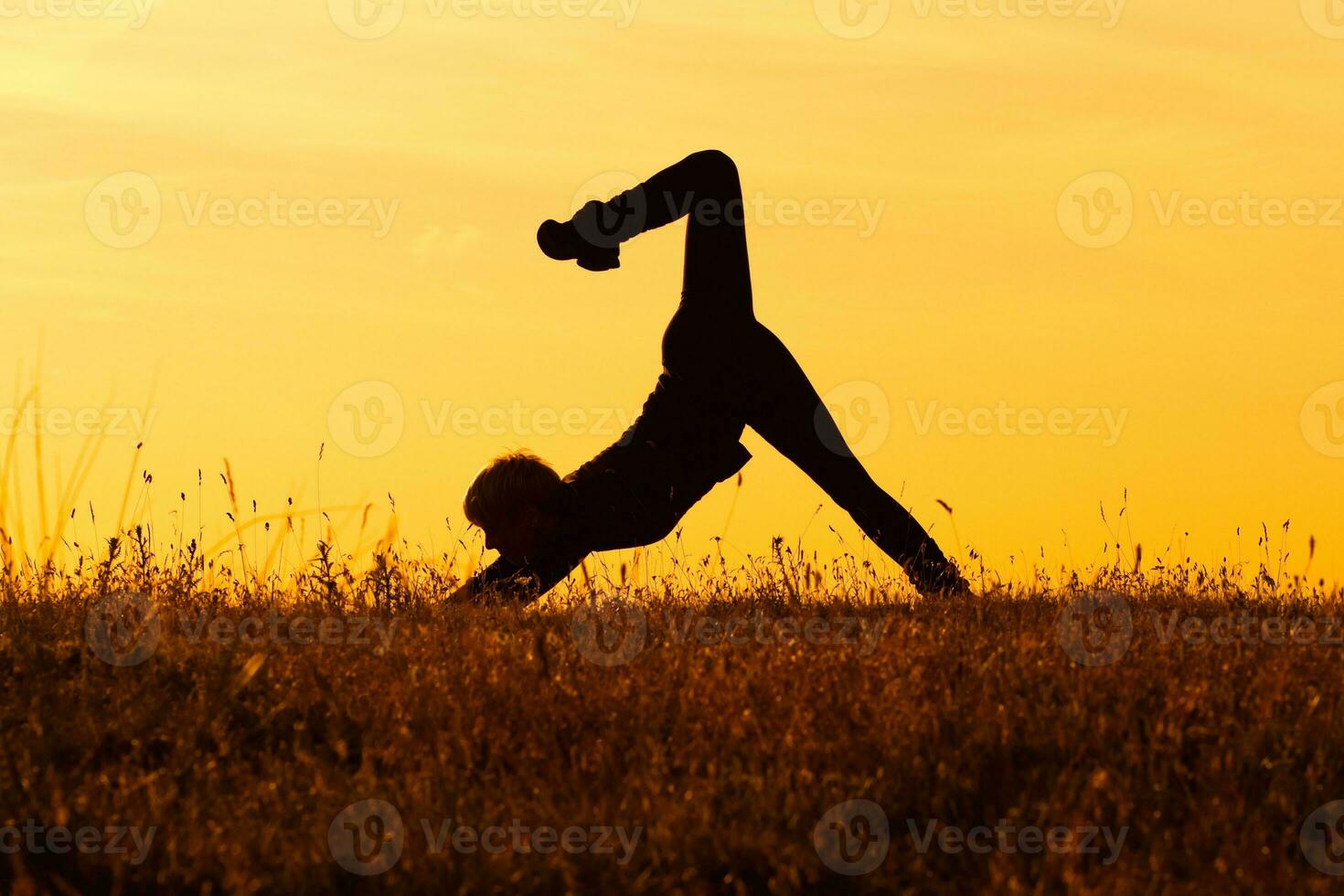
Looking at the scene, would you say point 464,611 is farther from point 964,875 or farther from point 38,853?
point 964,875

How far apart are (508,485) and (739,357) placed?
1.53 meters

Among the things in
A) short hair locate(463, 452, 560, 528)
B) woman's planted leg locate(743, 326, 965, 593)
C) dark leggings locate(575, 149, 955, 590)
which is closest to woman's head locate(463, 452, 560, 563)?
short hair locate(463, 452, 560, 528)

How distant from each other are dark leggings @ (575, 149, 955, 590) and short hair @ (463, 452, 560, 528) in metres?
0.97

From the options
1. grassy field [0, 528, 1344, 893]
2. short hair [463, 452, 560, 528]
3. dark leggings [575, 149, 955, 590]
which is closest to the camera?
grassy field [0, 528, 1344, 893]

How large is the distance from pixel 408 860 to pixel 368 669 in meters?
1.96

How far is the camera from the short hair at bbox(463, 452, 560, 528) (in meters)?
8.99

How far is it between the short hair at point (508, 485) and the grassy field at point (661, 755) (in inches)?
53.8

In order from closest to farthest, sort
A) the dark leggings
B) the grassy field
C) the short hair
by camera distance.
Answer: the grassy field → the dark leggings → the short hair

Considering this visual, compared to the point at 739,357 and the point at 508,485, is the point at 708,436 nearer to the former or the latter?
the point at 739,357

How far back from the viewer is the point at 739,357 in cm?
892

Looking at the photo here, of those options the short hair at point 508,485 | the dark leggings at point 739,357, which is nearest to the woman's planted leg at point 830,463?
the dark leggings at point 739,357

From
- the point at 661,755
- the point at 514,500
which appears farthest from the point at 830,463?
the point at 661,755

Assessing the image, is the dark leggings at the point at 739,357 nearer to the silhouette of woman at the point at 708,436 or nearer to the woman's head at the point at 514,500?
the silhouette of woman at the point at 708,436

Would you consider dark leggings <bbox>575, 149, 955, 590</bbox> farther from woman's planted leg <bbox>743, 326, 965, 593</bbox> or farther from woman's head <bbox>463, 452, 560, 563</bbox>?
woman's head <bbox>463, 452, 560, 563</bbox>
